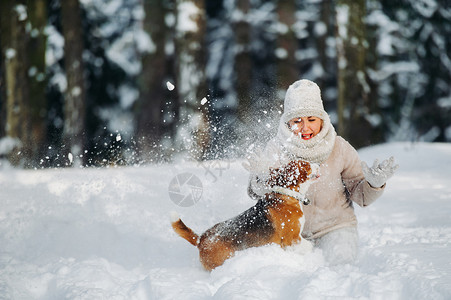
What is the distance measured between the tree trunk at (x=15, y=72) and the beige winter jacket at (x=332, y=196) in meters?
6.43

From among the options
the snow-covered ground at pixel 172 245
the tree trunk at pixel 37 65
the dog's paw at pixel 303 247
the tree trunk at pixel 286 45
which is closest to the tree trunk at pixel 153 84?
the snow-covered ground at pixel 172 245

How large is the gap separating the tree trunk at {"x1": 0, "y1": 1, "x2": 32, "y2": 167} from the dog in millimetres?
6319

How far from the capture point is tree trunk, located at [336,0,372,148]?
26.3 ft

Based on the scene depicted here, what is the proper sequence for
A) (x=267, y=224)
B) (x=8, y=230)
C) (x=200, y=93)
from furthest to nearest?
(x=200, y=93) → (x=8, y=230) → (x=267, y=224)

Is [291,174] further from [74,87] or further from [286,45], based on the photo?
[74,87]

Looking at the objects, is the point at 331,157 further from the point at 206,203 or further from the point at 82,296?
the point at 82,296

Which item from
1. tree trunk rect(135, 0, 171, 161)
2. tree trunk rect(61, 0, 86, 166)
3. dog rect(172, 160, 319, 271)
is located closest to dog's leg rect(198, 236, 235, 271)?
dog rect(172, 160, 319, 271)

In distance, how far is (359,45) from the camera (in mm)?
8172

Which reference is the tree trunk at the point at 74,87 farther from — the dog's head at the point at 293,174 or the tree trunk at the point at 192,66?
the dog's head at the point at 293,174

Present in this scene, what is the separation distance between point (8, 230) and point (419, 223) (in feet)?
12.6

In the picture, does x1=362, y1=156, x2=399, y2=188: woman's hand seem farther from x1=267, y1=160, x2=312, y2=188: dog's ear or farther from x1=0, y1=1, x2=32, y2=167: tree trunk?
x1=0, y1=1, x2=32, y2=167: tree trunk

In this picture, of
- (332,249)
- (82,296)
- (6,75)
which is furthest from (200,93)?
(82,296)

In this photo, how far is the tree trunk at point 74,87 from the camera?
28.7 ft

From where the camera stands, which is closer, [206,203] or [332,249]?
[332,249]
